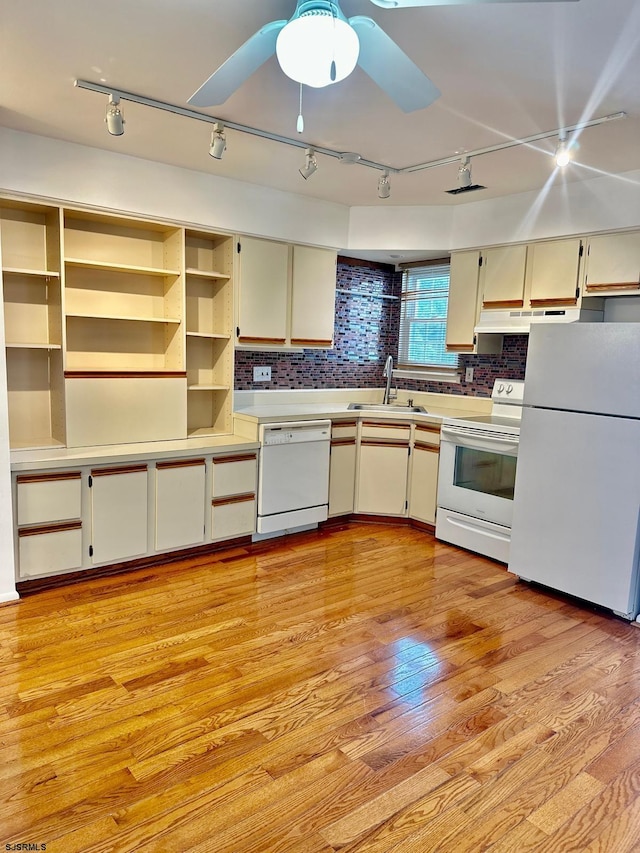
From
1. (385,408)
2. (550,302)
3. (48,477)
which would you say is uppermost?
(550,302)

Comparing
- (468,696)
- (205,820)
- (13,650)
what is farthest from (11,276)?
(468,696)

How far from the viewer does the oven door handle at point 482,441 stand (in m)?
3.66

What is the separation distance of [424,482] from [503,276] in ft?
5.26

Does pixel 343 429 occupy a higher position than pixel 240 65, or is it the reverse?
pixel 240 65

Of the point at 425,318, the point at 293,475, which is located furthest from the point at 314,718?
the point at 425,318

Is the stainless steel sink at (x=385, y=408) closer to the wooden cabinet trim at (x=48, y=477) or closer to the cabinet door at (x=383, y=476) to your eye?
the cabinet door at (x=383, y=476)

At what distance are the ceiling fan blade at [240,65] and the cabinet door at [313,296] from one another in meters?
2.30

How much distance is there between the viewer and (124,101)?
8.65ft

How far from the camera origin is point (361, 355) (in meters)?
5.23

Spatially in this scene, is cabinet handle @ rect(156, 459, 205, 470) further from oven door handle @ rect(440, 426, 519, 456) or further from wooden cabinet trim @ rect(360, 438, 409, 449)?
oven door handle @ rect(440, 426, 519, 456)

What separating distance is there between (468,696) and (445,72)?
2512 mm

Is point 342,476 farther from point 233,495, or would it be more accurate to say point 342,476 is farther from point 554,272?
point 554,272

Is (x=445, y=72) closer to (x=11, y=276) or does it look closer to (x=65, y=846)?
(x=11, y=276)

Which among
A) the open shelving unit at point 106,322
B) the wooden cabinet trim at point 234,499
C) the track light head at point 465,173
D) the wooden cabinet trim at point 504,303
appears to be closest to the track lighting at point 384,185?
the track light head at point 465,173
